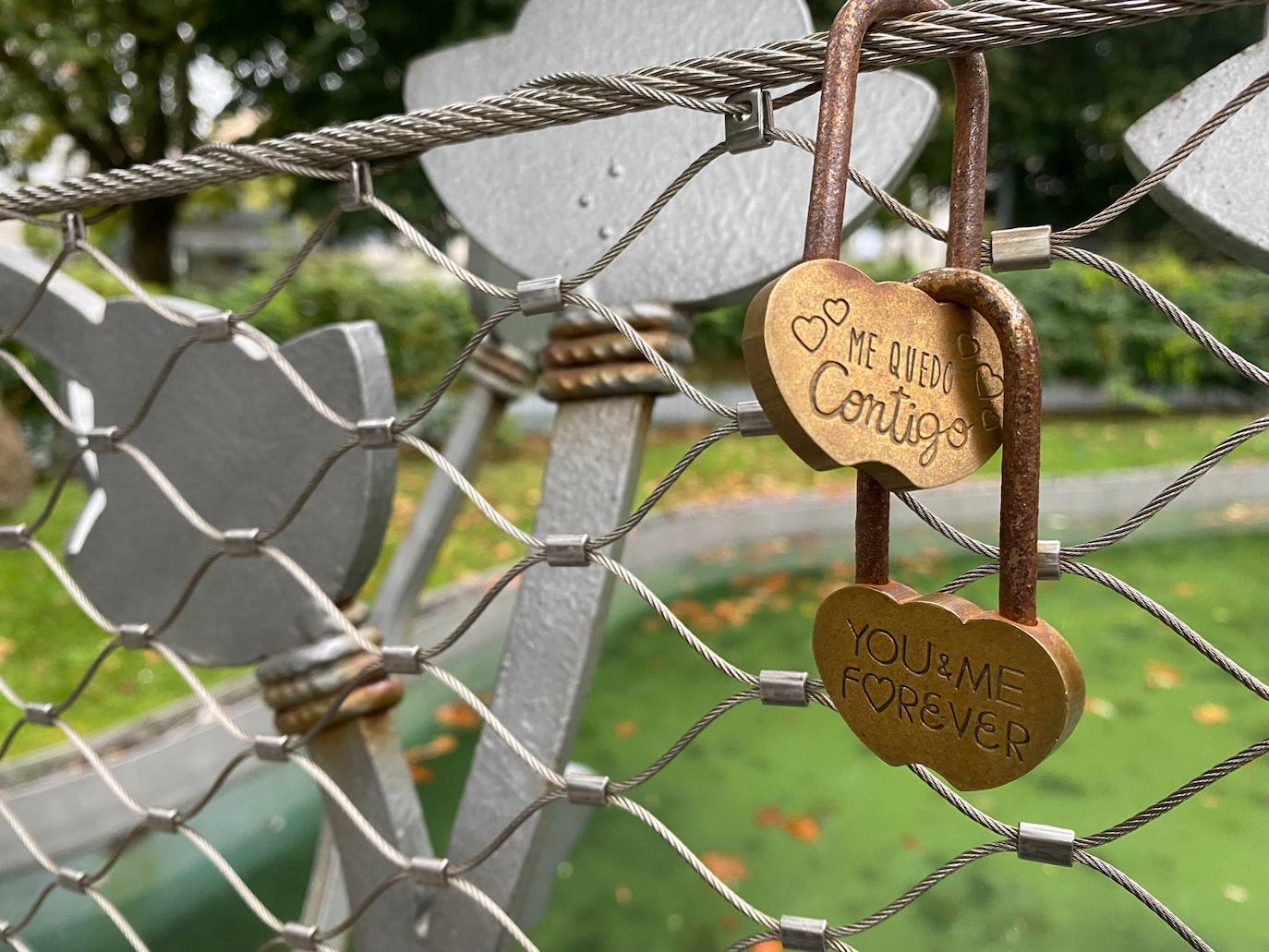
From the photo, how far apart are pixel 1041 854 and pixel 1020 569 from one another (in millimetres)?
217

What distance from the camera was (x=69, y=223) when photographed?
2.98ft

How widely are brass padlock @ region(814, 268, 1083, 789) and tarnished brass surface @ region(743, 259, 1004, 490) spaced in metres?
0.02

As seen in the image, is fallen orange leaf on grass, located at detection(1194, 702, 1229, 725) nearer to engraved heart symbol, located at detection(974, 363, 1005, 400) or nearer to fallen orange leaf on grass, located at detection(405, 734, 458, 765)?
fallen orange leaf on grass, located at detection(405, 734, 458, 765)

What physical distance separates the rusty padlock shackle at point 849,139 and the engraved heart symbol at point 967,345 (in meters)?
0.05

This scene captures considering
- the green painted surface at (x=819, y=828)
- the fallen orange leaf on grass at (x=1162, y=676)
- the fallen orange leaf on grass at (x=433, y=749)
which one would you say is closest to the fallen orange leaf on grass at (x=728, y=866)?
the green painted surface at (x=819, y=828)

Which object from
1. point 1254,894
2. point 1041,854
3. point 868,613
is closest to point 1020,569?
point 868,613

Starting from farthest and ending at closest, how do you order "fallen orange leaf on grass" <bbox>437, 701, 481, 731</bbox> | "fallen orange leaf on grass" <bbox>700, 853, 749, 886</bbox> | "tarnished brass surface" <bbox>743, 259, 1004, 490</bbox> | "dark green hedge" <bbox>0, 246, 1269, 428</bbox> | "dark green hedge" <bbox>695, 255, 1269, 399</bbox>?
"dark green hedge" <bbox>695, 255, 1269, 399</bbox>, "dark green hedge" <bbox>0, 246, 1269, 428</bbox>, "fallen orange leaf on grass" <bbox>437, 701, 481, 731</bbox>, "fallen orange leaf on grass" <bbox>700, 853, 749, 886</bbox>, "tarnished brass surface" <bbox>743, 259, 1004, 490</bbox>

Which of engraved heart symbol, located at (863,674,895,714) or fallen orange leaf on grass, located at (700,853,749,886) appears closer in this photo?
engraved heart symbol, located at (863,674,895,714)

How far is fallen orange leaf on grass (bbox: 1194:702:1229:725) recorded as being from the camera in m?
2.66

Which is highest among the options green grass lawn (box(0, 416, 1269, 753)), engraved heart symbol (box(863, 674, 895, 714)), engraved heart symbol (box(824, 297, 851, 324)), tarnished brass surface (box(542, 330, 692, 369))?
engraved heart symbol (box(824, 297, 851, 324))

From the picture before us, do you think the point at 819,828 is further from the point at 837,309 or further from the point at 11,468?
the point at 11,468

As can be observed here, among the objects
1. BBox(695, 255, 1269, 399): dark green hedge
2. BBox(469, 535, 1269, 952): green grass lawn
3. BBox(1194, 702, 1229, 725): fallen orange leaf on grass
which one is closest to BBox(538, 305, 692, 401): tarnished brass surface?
BBox(469, 535, 1269, 952): green grass lawn

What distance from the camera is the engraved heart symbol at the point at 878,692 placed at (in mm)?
484

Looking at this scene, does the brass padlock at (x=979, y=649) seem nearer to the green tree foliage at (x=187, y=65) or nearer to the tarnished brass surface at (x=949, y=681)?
the tarnished brass surface at (x=949, y=681)
